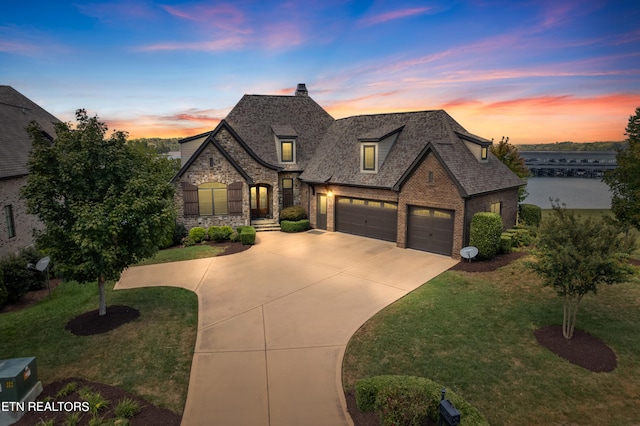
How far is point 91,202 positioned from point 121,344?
3961 mm

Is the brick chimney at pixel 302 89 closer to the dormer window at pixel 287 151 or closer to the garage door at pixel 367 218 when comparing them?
the dormer window at pixel 287 151

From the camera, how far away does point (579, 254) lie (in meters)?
8.68

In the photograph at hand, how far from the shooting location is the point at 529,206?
928 inches

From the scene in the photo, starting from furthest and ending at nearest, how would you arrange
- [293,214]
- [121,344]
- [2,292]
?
[293,214], [2,292], [121,344]

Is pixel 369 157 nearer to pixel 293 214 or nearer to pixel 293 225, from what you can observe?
pixel 293 214

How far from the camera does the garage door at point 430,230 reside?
17969 millimetres

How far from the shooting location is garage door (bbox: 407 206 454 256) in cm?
1797

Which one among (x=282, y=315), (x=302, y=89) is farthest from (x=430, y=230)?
(x=302, y=89)

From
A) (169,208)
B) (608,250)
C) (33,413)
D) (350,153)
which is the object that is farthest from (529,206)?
(33,413)

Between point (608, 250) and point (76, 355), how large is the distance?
44.1ft

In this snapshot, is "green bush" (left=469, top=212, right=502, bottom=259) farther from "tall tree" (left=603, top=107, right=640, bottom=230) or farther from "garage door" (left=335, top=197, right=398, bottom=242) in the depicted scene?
"tall tree" (left=603, top=107, right=640, bottom=230)

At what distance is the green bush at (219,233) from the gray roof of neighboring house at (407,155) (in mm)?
6561

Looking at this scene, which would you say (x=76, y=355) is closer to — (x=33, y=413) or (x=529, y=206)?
(x=33, y=413)

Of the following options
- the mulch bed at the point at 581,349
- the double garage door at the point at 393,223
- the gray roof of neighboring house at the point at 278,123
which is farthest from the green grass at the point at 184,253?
the mulch bed at the point at 581,349
